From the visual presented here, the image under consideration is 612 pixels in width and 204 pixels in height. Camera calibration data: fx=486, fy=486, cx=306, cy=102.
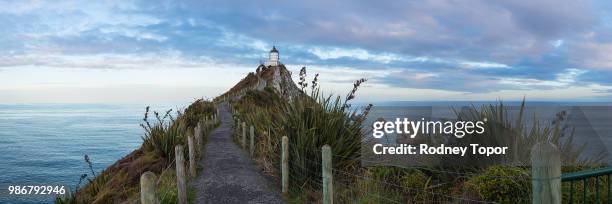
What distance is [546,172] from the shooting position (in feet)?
13.8

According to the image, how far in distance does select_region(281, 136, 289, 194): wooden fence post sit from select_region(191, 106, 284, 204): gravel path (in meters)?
0.23

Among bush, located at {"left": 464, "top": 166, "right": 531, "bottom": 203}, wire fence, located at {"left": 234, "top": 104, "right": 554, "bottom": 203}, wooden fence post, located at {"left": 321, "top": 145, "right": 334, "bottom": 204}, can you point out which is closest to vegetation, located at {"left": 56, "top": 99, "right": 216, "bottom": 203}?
wire fence, located at {"left": 234, "top": 104, "right": 554, "bottom": 203}

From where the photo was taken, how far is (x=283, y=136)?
10.5 meters

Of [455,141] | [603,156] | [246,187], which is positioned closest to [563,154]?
[603,156]

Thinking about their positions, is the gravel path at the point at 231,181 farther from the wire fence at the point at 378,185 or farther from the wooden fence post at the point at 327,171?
the wooden fence post at the point at 327,171

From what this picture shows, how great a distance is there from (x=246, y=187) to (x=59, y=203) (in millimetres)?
4858

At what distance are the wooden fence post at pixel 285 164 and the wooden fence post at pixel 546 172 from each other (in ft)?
20.8

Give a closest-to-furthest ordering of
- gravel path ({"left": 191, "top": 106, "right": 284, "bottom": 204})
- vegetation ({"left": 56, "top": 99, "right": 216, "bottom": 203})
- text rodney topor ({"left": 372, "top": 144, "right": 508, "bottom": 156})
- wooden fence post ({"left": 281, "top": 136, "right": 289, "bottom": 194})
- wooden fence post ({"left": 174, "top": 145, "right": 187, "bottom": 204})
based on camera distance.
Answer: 1. text rodney topor ({"left": 372, "top": 144, "right": 508, "bottom": 156})
2. wooden fence post ({"left": 174, "top": 145, "right": 187, "bottom": 204})
3. gravel path ({"left": 191, "top": 106, "right": 284, "bottom": 204})
4. wooden fence post ({"left": 281, "top": 136, "right": 289, "bottom": 194})
5. vegetation ({"left": 56, "top": 99, "right": 216, "bottom": 203})

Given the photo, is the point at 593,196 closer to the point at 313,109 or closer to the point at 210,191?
the point at 313,109

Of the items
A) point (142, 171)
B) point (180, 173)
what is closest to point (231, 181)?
point (180, 173)

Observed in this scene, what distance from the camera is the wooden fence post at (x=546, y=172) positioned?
4191 mm

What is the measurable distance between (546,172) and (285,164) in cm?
663

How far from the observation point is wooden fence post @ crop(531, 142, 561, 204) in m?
4.19

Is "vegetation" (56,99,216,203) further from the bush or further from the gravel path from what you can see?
the bush
